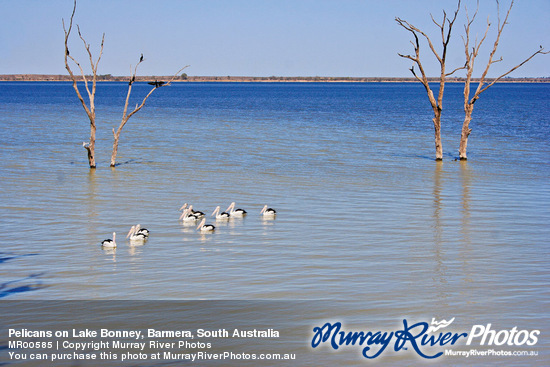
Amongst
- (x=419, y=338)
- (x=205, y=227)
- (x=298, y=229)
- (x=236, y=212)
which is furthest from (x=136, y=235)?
(x=419, y=338)

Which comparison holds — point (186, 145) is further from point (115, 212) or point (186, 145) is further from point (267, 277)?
point (267, 277)

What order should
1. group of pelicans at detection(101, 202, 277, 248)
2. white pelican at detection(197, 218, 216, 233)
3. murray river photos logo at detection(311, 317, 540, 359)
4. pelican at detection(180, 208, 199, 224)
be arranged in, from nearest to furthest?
1. murray river photos logo at detection(311, 317, 540, 359)
2. group of pelicans at detection(101, 202, 277, 248)
3. white pelican at detection(197, 218, 216, 233)
4. pelican at detection(180, 208, 199, 224)

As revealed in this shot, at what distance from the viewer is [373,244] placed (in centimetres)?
1314

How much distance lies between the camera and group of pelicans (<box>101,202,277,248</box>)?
13.1 m

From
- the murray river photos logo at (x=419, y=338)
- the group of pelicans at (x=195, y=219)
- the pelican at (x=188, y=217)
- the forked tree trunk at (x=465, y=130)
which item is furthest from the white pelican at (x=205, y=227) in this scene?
the forked tree trunk at (x=465, y=130)

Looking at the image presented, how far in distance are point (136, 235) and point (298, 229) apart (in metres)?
3.59

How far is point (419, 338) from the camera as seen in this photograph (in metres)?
8.42

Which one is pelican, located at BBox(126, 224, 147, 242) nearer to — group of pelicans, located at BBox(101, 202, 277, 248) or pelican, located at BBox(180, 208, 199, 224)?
group of pelicans, located at BBox(101, 202, 277, 248)

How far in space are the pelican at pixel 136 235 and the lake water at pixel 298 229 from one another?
223mm

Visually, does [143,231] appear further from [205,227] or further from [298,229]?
[298,229]

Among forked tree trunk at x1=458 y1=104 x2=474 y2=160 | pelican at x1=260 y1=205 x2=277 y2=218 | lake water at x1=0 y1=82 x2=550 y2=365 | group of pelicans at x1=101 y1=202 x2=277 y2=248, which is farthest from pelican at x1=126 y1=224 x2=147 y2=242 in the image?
forked tree trunk at x1=458 y1=104 x2=474 y2=160

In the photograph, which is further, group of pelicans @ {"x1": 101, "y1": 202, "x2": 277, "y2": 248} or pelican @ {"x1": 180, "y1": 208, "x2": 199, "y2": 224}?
pelican @ {"x1": 180, "y1": 208, "x2": 199, "y2": 224}

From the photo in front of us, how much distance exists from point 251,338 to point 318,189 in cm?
1188

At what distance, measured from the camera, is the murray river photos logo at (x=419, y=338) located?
817 centimetres
